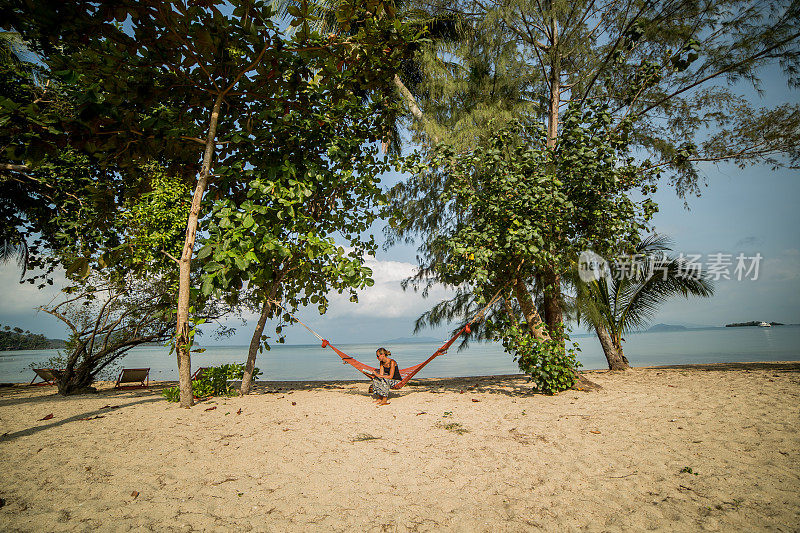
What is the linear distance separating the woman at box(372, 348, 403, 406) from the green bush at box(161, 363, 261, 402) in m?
2.33

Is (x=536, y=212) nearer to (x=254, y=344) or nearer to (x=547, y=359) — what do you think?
(x=547, y=359)

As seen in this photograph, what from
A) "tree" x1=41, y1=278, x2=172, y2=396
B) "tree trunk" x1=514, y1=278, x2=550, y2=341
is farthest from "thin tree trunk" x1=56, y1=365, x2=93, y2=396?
"tree trunk" x1=514, y1=278, x2=550, y2=341

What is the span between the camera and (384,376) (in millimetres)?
5430

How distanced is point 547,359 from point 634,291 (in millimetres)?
4669

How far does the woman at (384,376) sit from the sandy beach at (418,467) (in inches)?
25.0

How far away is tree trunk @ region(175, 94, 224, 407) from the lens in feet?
14.4

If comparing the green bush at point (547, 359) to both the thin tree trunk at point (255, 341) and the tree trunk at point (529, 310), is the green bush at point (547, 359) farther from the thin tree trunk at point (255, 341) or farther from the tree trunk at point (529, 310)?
the thin tree trunk at point (255, 341)

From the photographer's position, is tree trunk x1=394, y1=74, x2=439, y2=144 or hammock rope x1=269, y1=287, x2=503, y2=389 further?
tree trunk x1=394, y1=74, x2=439, y2=144

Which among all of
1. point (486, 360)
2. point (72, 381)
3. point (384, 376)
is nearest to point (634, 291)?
point (384, 376)

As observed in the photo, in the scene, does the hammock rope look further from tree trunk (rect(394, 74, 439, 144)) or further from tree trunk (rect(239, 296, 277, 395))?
tree trunk (rect(394, 74, 439, 144))

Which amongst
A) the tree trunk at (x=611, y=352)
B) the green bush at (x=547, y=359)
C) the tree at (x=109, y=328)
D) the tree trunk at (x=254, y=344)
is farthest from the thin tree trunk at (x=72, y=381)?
the tree trunk at (x=611, y=352)

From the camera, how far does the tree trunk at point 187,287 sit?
439 cm

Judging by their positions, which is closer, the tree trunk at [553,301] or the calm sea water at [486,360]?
the tree trunk at [553,301]

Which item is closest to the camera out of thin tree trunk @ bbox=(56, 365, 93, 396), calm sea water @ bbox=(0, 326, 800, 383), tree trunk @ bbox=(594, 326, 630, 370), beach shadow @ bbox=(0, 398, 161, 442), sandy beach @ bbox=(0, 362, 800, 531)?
sandy beach @ bbox=(0, 362, 800, 531)
